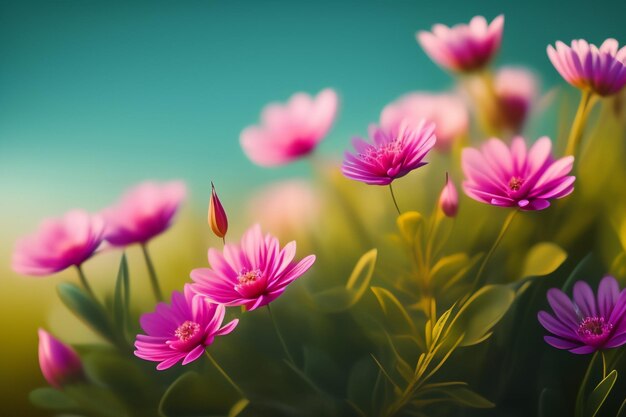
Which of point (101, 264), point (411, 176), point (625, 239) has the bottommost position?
point (625, 239)

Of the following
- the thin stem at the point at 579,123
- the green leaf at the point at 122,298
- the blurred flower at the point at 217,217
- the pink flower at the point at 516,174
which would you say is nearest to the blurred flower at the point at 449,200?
the pink flower at the point at 516,174

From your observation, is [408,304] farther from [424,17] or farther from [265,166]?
[424,17]

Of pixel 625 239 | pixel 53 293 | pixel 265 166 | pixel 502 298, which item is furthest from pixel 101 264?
pixel 625 239

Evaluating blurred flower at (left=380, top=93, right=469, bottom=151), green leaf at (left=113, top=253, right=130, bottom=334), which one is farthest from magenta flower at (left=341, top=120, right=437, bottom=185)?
green leaf at (left=113, top=253, right=130, bottom=334)

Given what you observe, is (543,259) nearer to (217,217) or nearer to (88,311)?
(217,217)

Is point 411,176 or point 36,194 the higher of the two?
point 36,194

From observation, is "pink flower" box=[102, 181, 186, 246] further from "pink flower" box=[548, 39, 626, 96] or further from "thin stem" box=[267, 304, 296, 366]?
"pink flower" box=[548, 39, 626, 96]
